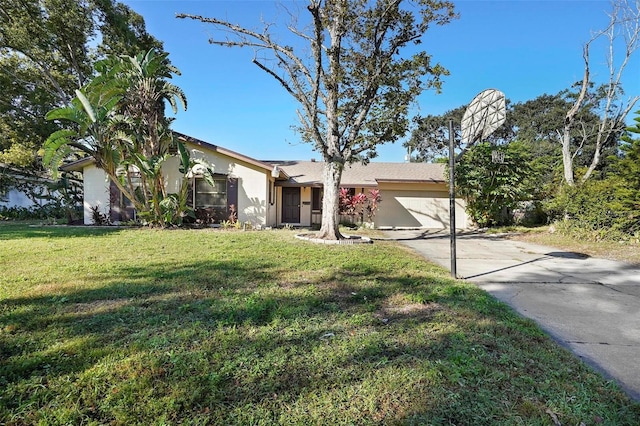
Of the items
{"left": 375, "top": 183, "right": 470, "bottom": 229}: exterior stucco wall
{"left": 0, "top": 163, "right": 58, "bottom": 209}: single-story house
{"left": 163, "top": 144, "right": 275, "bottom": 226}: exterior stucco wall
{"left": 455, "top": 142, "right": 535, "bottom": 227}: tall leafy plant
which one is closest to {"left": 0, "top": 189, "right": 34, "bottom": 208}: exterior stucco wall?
{"left": 0, "top": 163, "right": 58, "bottom": 209}: single-story house

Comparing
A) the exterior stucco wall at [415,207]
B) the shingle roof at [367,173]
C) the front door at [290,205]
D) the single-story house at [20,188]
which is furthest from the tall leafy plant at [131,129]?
the single-story house at [20,188]

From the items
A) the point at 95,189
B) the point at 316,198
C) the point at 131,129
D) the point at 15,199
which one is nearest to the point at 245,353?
the point at 131,129

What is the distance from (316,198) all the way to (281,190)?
71.8 inches

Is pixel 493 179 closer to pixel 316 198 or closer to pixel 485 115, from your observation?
pixel 316 198

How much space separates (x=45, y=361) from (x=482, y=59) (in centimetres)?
1568

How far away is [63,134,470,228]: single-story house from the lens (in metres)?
12.8

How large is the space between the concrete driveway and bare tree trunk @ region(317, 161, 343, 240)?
2570 mm

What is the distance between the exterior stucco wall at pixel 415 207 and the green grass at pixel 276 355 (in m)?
10.9

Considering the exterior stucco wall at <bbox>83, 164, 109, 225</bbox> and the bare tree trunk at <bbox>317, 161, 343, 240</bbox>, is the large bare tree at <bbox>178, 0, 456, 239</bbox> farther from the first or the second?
the exterior stucco wall at <bbox>83, 164, 109, 225</bbox>

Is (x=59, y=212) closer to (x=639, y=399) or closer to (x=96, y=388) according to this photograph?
(x=96, y=388)

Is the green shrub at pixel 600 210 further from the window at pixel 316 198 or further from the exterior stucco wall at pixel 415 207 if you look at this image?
the window at pixel 316 198

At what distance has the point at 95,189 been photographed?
12.8 m

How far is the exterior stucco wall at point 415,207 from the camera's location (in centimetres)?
1590

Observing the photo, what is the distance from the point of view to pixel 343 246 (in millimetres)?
8609
